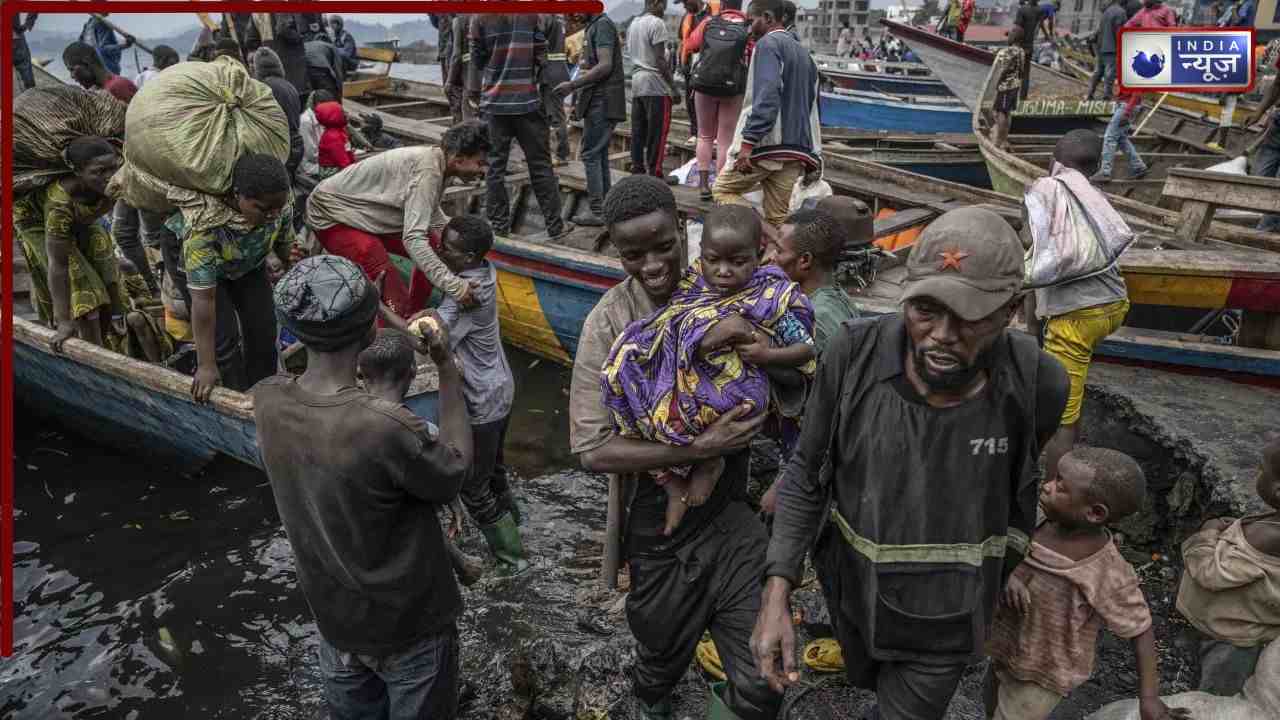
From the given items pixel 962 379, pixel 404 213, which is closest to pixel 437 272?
pixel 404 213

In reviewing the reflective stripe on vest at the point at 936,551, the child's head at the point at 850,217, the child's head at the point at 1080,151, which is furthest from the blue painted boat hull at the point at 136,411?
the child's head at the point at 1080,151

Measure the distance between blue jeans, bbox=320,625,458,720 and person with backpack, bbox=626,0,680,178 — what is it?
5471mm

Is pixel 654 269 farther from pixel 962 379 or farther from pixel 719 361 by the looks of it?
pixel 962 379

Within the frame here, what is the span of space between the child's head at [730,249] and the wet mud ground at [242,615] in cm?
186

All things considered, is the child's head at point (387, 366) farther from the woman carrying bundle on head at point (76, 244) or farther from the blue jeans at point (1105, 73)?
the blue jeans at point (1105, 73)

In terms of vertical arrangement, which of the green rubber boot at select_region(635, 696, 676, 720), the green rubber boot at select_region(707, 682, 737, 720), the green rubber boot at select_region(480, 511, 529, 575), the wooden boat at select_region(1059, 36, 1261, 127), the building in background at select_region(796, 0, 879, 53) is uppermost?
the building in background at select_region(796, 0, 879, 53)

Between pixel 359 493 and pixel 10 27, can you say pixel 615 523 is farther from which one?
pixel 10 27

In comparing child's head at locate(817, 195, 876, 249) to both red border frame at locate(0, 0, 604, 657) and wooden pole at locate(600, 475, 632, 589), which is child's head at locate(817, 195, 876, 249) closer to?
wooden pole at locate(600, 475, 632, 589)

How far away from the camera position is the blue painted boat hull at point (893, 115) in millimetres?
15775

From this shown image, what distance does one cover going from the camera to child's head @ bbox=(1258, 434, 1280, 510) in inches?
96.4

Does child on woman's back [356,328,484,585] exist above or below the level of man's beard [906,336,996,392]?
below

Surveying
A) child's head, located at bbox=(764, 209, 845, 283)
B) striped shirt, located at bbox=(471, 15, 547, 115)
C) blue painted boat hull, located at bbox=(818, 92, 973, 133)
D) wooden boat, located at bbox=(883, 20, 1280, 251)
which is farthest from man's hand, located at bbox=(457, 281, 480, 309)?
blue painted boat hull, located at bbox=(818, 92, 973, 133)

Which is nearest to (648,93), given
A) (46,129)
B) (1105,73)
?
(46,129)

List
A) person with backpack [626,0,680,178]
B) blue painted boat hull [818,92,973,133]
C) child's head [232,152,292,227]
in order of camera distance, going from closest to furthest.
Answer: child's head [232,152,292,227] < person with backpack [626,0,680,178] < blue painted boat hull [818,92,973,133]
